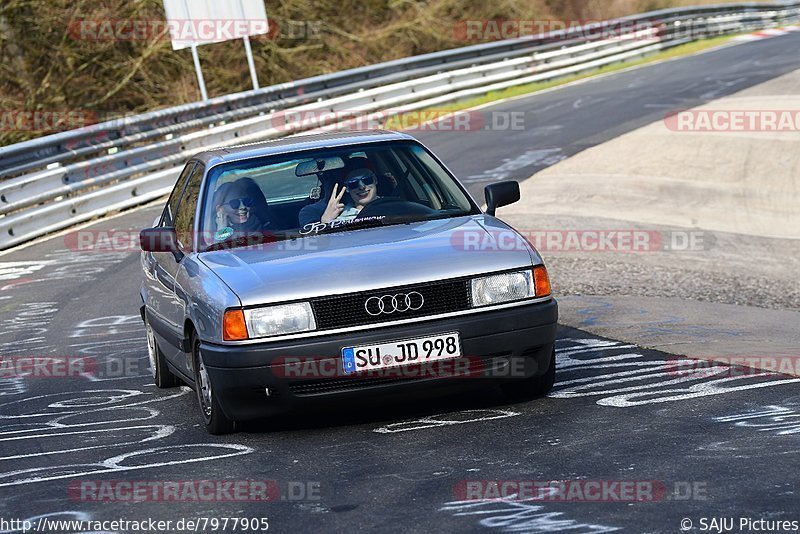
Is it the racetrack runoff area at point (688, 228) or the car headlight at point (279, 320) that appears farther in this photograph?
the racetrack runoff area at point (688, 228)

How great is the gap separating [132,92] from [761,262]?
1606cm

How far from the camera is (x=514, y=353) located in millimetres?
6453

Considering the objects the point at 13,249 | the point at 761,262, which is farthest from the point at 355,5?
the point at 761,262

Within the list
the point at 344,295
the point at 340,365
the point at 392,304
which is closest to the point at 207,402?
the point at 340,365

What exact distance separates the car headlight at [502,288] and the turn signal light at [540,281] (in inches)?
0.8

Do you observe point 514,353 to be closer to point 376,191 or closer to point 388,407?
point 388,407

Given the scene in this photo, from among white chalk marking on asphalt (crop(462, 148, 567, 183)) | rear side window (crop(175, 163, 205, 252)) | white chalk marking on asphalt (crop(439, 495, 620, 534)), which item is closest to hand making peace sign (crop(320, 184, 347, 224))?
rear side window (crop(175, 163, 205, 252))

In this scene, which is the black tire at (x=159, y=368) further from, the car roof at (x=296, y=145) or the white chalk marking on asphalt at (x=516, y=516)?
the white chalk marking on asphalt at (x=516, y=516)

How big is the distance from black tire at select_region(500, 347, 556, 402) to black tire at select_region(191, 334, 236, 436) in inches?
57.1

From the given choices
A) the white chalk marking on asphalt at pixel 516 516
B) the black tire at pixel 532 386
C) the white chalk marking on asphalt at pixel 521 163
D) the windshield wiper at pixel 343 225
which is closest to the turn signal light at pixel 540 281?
the black tire at pixel 532 386

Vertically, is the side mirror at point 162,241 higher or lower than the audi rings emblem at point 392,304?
higher

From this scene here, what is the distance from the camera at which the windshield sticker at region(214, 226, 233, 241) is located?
7258 mm

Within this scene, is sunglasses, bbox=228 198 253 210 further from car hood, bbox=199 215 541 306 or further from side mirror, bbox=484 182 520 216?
side mirror, bbox=484 182 520 216

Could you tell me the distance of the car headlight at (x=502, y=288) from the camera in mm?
6398
